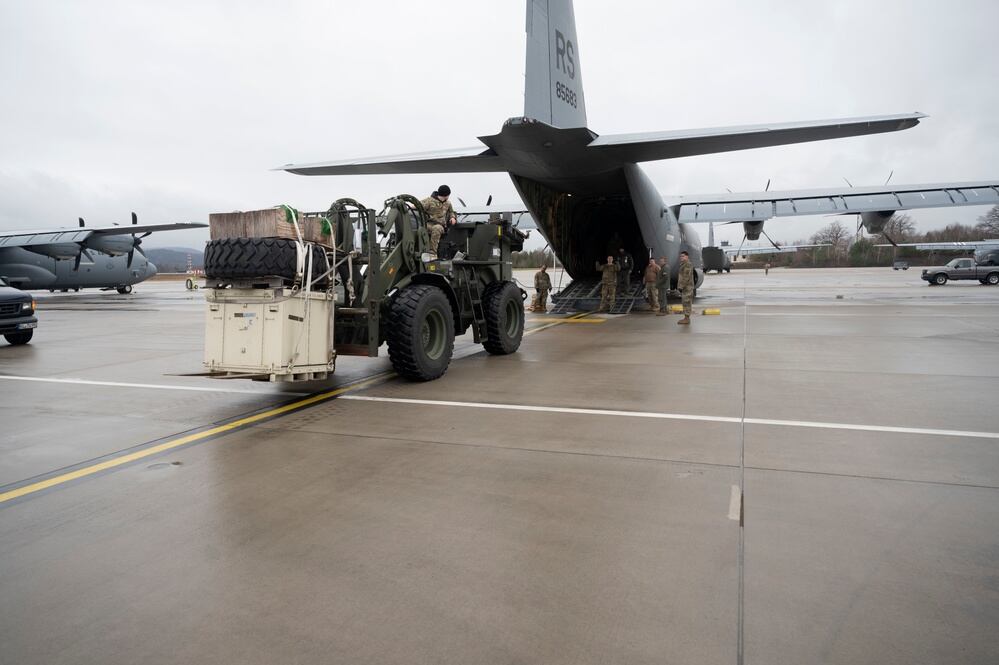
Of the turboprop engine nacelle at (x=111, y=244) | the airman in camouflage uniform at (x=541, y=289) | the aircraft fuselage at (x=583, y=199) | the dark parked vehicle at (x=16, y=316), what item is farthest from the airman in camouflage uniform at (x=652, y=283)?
the turboprop engine nacelle at (x=111, y=244)

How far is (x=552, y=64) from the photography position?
11773 millimetres

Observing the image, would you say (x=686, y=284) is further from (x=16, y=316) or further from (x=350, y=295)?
Answer: (x=16, y=316)

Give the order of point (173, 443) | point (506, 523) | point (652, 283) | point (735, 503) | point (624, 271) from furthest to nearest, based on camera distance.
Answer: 1. point (624, 271)
2. point (652, 283)
3. point (173, 443)
4. point (735, 503)
5. point (506, 523)

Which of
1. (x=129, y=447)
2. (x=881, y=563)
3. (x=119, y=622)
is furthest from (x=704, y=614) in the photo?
(x=129, y=447)

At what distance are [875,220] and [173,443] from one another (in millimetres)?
22276

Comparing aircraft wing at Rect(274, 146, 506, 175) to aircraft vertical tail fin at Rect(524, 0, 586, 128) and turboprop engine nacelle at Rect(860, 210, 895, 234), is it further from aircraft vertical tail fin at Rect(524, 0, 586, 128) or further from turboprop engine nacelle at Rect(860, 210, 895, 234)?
turboprop engine nacelle at Rect(860, 210, 895, 234)

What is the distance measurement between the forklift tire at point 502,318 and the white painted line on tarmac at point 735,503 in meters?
5.58

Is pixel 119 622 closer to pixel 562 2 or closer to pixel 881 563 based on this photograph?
pixel 881 563

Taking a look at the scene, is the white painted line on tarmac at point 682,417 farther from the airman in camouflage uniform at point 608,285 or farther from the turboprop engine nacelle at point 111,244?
the turboprop engine nacelle at point 111,244

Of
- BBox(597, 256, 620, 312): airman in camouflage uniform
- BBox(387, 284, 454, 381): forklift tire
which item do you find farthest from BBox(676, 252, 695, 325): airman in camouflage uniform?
BBox(387, 284, 454, 381): forklift tire

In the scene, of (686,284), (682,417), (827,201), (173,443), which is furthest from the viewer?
(827,201)

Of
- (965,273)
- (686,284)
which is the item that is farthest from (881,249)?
(686,284)

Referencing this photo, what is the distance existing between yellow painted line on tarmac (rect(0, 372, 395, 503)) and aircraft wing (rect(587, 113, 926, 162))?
24.5ft

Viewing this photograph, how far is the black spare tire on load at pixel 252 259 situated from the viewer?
5.39 meters
